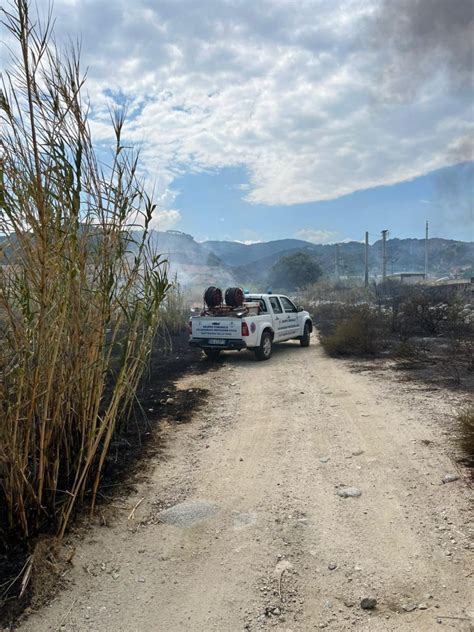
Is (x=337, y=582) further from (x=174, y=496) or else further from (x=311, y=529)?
(x=174, y=496)

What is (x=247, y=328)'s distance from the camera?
10875mm

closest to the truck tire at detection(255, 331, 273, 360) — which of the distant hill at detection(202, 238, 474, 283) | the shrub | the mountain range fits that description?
the shrub

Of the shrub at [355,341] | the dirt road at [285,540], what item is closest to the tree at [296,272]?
the shrub at [355,341]

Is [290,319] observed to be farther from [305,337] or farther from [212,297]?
[212,297]

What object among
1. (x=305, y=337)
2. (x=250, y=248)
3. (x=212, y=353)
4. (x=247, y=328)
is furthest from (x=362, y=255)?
(x=247, y=328)

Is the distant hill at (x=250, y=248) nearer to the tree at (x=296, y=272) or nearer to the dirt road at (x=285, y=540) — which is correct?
the tree at (x=296, y=272)

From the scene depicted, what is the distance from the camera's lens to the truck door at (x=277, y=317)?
1205cm

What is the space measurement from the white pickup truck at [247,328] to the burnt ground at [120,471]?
89cm

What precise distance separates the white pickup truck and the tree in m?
43.6

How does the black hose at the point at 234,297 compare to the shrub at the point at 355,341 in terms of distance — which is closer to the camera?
the black hose at the point at 234,297

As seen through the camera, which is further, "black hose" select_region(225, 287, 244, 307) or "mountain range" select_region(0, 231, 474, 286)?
"mountain range" select_region(0, 231, 474, 286)

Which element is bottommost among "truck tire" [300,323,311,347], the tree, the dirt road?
the dirt road

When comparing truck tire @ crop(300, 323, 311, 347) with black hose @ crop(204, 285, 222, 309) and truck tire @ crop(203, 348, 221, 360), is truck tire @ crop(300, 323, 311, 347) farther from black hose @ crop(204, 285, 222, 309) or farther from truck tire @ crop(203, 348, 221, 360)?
black hose @ crop(204, 285, 222, 309)

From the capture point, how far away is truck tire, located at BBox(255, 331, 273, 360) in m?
11.3
